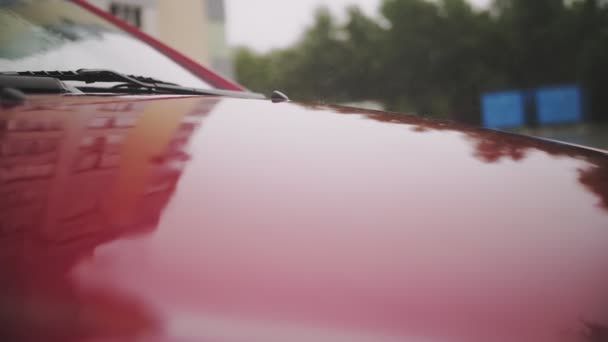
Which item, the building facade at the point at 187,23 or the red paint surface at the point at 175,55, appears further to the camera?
the building facade at the point at 187,23

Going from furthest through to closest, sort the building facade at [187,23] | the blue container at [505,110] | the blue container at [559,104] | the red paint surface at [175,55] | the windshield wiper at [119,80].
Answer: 1. the blue container at [505,110]
2. the blue container at [559,104]
3. the building facade at [187,23]
4. the red paint surface at [175,55]
5. the windshield wiper at [119,80]

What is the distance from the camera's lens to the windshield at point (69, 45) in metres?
1.38

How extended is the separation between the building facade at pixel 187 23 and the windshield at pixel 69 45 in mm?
6494

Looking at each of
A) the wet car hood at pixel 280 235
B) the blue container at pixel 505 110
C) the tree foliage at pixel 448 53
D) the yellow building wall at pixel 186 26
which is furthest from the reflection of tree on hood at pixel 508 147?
the tree foliage at pixel 448 53

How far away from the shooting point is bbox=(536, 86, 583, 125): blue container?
20.3 metres

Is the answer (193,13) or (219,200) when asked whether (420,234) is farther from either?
(193,13)

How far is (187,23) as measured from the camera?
32.6 feet

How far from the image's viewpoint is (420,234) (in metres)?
0.71

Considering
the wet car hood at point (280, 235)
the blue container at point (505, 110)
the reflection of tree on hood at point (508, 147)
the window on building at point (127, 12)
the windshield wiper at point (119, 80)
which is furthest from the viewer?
the blue container at point (505, 110)

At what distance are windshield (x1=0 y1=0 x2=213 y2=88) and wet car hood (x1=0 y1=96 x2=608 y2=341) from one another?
1.45 feet

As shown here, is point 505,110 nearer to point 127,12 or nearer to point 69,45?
point 127,12

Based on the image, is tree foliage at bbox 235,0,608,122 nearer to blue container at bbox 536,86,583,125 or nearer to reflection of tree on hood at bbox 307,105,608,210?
blue container at bbox 536,86,583,125

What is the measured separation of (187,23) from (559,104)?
1558 cm

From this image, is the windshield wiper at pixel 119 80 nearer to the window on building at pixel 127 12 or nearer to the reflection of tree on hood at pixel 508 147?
the reflection of tree on hood at pixel 508 147
